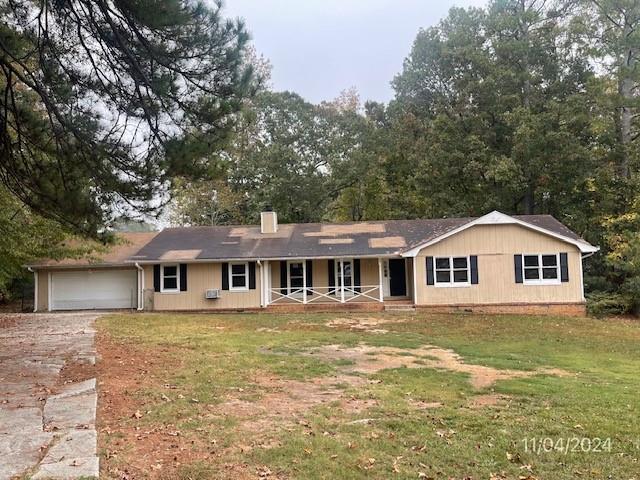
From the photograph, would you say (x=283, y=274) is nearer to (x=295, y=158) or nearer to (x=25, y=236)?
(x=25, y=236)

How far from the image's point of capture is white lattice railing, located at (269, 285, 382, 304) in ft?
68.7

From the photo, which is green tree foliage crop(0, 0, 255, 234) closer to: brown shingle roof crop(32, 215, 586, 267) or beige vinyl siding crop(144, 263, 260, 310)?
brown shingle roof crop(32, 215, 586, 267)

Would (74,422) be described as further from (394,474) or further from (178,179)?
(178,179)

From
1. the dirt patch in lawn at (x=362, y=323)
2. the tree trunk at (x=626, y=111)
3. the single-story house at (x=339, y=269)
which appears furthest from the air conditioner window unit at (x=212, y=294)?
the tree trunk at (x=626, y=111)

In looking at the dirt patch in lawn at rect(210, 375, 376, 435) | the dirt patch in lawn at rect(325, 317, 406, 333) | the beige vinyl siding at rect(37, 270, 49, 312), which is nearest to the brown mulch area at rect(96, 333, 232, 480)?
the dirt patch in lawn at rect(210, 375, 376, 435)

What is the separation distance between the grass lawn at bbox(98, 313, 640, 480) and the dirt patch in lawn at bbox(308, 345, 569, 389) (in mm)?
33

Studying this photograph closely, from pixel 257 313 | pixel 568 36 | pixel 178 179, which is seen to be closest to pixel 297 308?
pixel 257 313

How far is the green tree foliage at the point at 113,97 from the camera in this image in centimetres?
767

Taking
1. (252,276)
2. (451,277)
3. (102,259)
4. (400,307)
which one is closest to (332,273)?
(252,276)

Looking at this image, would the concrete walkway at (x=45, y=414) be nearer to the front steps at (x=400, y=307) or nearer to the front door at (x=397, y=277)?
the front steps at (x=400, y=307)

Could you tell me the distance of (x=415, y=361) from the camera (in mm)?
9656

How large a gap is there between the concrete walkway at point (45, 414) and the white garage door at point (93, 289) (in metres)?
11.7

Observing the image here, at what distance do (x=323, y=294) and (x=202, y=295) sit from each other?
4779mm

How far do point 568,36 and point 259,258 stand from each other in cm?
2027
